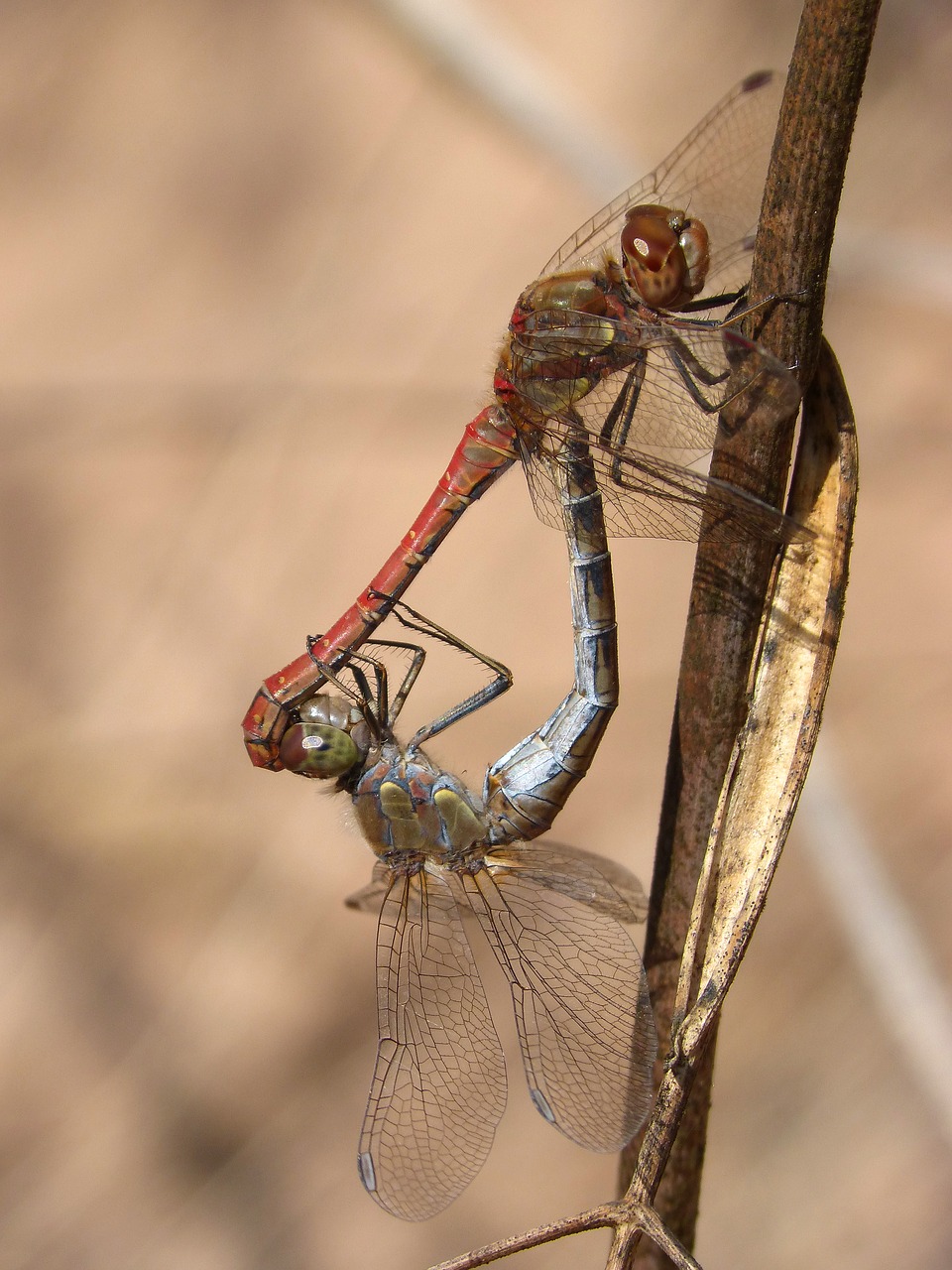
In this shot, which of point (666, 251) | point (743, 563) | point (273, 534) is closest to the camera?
point (743, 563)

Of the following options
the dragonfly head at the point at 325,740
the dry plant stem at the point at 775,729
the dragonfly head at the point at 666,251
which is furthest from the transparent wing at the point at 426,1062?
the dragonfly head at the point at 666,251

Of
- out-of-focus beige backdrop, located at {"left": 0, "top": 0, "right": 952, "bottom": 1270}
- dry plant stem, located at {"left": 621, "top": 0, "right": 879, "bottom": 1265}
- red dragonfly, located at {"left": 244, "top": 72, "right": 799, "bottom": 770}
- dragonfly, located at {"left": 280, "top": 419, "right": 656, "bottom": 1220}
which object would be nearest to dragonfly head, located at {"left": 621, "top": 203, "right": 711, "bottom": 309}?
red dragonfly, located at {"left": 244, "top": 72, "right": 799, "bottom": 770}

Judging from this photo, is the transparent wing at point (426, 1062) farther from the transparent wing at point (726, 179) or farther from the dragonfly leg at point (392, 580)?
the transparent wing at point (726, 179)

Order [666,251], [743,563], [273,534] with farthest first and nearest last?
[273,534], [666,251], [743,563]

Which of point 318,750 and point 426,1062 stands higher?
point 318,750

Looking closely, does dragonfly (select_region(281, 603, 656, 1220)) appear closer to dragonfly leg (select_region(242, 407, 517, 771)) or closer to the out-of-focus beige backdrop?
dragonfly leg (select_region(242, 407, 517, 771))

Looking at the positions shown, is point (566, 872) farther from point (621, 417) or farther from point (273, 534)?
point (273, 534)

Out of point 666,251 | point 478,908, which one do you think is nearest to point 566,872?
point 478,908
